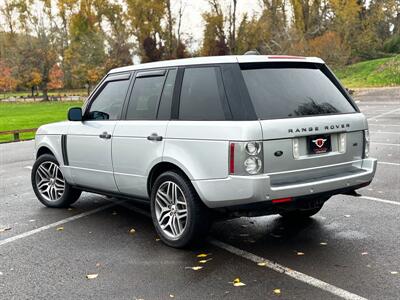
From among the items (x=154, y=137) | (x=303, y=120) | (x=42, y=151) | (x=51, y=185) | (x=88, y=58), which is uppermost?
(x=88, y=58)

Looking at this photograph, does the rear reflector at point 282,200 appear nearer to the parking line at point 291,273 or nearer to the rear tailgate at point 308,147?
the rear tailgate at point 308,147

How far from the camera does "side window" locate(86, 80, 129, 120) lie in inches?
231

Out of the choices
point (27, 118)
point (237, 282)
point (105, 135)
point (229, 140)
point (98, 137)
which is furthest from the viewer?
point (27, 118)

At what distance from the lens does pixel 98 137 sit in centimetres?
596

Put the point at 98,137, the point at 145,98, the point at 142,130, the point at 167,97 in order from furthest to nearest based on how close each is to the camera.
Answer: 1. the point at 98,137
2. the point at 145,98
3. the point at 142,130
4. the point at 167,97

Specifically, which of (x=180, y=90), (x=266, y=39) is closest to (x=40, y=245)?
(x=180, y=90)

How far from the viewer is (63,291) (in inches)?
160

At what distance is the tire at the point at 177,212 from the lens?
480 cm

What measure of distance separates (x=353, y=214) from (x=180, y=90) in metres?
2.84

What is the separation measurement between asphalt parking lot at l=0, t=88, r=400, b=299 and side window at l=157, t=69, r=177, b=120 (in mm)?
1385

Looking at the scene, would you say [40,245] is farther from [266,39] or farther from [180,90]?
[266,39]

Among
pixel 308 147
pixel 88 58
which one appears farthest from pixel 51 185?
pixel 88 58

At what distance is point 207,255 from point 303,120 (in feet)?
5.27

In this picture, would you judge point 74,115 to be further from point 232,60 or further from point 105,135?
point 232,60
